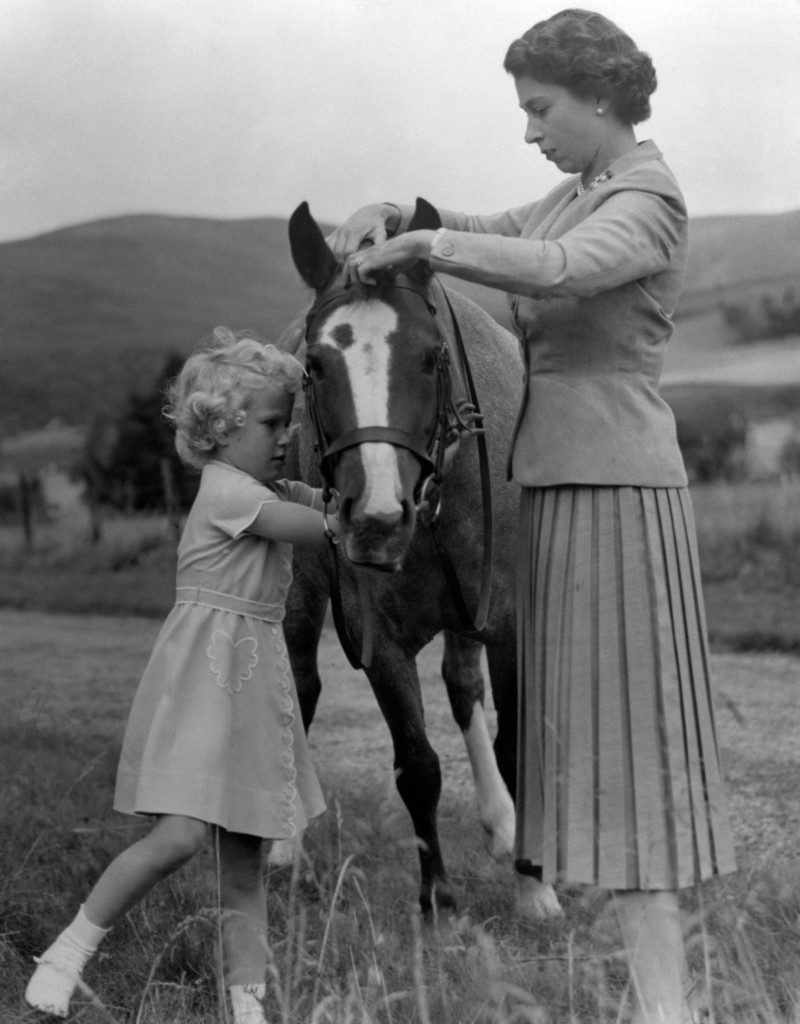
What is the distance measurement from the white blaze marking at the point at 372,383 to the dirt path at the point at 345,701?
247 centimetres

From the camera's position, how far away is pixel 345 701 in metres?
6.77

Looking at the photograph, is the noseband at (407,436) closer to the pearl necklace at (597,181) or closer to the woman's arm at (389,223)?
the woman's arm at (389,223)

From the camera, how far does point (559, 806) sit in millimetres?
2498

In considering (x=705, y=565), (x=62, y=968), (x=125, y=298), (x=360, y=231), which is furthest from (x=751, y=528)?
(x=62, y=968)

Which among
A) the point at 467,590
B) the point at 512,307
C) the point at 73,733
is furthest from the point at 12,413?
the point at 512,307

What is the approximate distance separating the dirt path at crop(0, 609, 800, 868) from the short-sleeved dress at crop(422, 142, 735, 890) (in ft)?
7.30

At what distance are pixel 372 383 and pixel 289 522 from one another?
359 millimetres

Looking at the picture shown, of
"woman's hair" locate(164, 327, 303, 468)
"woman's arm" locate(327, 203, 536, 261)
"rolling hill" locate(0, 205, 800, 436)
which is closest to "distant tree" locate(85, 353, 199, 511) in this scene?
"rolling hill" locate(0, 205, 800, 436)

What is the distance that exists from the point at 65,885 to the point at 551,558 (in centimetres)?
190

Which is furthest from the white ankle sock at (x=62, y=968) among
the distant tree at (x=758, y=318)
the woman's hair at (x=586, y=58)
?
the distant tree at (x=758, y=318)

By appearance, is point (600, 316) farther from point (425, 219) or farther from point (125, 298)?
point (125, 298)

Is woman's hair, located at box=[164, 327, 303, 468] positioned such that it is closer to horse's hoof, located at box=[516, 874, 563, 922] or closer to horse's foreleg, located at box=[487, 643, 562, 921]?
horse's foreleg, located at box=[487, 643, 562, 921]

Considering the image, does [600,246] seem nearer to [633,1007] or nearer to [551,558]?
[551,558]

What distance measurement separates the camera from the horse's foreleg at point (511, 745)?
11.4ft
